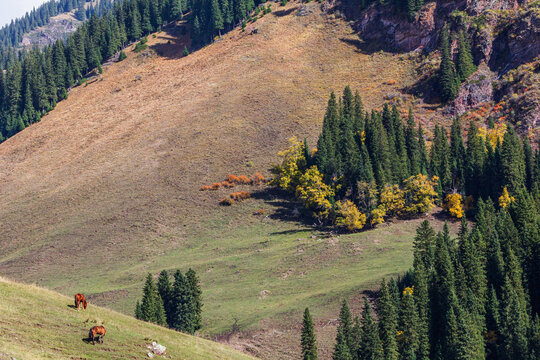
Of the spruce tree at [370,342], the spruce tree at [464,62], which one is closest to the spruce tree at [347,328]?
the spruce tree at [370,342]

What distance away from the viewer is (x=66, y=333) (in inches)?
1487

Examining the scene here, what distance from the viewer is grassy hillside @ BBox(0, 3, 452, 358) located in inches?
3745

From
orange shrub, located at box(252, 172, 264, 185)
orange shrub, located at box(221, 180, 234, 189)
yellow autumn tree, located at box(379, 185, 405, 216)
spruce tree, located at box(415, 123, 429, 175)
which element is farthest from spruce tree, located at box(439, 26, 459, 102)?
orange shrub, located at box(221, 180, 234, 189)

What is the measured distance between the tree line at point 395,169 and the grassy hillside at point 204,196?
566 cm

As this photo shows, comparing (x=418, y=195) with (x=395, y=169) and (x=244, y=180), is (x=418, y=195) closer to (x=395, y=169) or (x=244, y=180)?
(x=395, y=169)

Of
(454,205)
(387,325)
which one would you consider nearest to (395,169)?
(454,205)

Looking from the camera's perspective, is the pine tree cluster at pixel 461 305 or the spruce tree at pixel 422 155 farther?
the spruce tree at pixel 422 155

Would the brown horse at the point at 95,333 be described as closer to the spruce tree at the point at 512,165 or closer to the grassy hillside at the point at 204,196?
the grassy hillside at the point at 204,196

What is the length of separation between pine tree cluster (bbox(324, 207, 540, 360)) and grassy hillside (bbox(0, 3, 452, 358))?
8201mm

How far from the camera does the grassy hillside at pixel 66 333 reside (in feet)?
114

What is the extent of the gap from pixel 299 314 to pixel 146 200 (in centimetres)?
5753

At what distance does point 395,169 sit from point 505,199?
71.8 ft

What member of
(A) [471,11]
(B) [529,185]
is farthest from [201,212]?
(A) [471,11]

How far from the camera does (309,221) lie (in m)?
122
